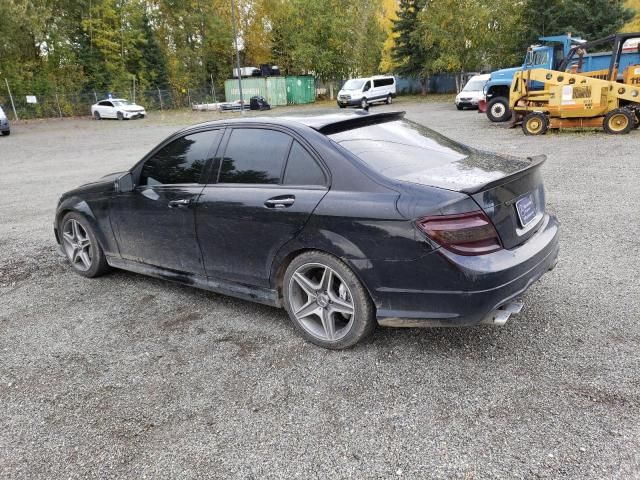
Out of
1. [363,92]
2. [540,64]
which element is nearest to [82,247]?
[540,64]

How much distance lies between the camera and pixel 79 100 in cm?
4062

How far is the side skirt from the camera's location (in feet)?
11.8

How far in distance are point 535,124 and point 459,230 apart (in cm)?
1380

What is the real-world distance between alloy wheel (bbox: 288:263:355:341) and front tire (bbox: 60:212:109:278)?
240 centimetres

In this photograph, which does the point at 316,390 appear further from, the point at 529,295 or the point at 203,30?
the point at 203,30

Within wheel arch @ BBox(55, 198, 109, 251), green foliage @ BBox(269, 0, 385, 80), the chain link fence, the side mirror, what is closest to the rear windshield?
the side mirror

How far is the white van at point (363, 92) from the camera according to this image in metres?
34.1

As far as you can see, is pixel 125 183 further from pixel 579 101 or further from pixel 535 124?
pixel 579 101

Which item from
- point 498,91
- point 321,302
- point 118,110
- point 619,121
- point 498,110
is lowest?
point 118,110

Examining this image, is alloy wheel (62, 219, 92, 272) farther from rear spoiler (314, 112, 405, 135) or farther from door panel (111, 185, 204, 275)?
rear spoiler (314, 112, 405, 135)

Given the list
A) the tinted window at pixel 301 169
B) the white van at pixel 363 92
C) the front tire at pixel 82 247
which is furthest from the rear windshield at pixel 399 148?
the white van at pixel 363 92

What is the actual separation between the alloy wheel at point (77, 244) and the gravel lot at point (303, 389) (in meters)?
0.25

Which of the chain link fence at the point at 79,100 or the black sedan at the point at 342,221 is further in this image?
the chain link fence at the point at 79,100

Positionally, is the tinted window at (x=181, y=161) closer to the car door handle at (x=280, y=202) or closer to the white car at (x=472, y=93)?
the car door handle at (x=280, y=202)
